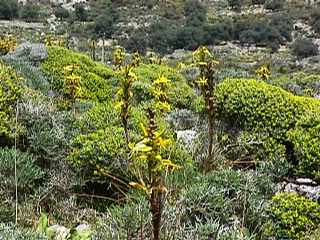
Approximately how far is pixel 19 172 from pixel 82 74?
4.28 meters

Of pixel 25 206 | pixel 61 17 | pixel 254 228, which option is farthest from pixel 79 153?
pixel 61 17

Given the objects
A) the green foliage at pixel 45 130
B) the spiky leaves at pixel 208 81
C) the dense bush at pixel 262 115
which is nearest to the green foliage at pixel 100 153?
the green foliage at pixel 45 130

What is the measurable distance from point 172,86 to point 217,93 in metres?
3.24

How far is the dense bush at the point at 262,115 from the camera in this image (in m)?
6.52

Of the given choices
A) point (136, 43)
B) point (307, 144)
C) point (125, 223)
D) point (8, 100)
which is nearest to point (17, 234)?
point (125, 223)

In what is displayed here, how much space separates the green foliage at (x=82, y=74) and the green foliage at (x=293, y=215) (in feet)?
12.8

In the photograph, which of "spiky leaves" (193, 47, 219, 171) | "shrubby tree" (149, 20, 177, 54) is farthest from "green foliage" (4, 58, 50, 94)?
"shrubby tree" (149, 20, 177, 54)

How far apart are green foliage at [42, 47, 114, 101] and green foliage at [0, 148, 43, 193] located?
2.93 m

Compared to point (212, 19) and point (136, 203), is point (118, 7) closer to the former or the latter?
point (212, 19)

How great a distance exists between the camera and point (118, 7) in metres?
56.3

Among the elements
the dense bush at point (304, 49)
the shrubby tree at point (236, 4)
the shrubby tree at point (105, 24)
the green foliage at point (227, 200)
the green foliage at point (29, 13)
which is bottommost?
the dense bush at point (304, 49)

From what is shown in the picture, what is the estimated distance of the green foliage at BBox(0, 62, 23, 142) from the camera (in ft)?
20.2

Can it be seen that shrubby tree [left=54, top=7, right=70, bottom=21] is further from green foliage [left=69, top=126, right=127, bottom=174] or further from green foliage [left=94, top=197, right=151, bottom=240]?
green foliage [left=94, top=197, right=151, bottom=240]

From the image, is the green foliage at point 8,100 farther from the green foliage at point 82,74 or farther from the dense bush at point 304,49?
the dense bush at point 304,49
